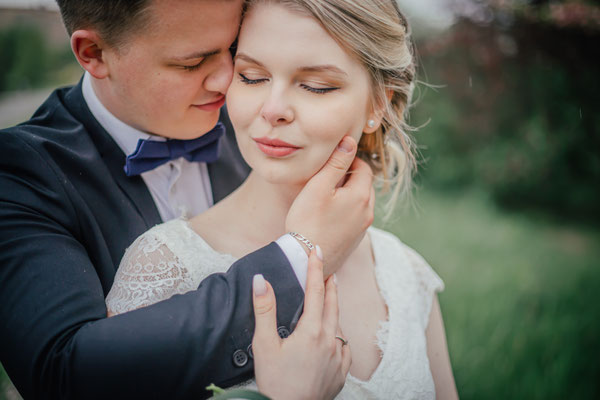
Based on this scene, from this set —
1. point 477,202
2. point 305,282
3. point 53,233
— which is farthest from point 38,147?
point 477,202

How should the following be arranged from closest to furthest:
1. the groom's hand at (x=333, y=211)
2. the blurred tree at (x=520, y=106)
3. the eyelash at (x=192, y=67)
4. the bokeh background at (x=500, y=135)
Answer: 1. the groom's hand at (x=333, y=211)
2. the eyelash at (x=192, y=67)
3. the bokeh background at (x=500, y=135)
4. the blurred tree at (x=520, y=106)

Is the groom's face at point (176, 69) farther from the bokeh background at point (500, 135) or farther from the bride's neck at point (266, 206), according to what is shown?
the bokeh background at point (500, 135)

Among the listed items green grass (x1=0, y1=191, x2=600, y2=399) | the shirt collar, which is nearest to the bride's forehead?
the shirt collar

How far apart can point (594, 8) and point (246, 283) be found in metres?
7.74

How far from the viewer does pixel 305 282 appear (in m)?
1.74

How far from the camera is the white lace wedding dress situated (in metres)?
1.78

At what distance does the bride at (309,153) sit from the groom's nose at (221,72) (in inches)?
6.2

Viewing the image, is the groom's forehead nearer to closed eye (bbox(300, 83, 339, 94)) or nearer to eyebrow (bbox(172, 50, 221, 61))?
eyebrow (bbox(172, 50, 221, 61))

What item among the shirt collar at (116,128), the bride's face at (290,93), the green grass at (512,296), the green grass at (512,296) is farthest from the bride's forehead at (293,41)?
the green grass at (512,296)

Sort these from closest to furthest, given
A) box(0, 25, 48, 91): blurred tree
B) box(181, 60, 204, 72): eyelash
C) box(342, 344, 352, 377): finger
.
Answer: box(342, 344, 352, 377): finger, box(181, 60, 204, 72): eyelash, box(0, 25, 48, 91): blurred tree

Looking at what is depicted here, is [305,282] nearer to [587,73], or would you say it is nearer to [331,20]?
[331,20]

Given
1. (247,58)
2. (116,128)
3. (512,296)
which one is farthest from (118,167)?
(512,296)

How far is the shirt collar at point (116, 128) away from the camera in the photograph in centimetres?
244

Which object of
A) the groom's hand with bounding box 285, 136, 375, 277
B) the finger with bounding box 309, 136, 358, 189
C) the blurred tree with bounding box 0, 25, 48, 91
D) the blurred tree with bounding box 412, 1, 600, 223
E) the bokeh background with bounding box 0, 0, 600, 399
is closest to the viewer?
the groom's hand with bounding box 285, 136, 375, 277
